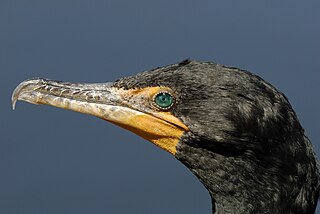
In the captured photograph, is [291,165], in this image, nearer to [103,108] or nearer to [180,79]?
[180,79]

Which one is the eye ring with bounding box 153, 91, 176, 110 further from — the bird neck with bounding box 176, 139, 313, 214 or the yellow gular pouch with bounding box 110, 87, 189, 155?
the bird neck with bounding box 176, 139, 313, 214

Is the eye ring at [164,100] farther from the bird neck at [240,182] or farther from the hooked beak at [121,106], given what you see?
the bird neck at [240,182]

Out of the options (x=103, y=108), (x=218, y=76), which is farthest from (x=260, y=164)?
(x=103, y=108)

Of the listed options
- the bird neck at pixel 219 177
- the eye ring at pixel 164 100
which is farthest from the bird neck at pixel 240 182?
the eye ring at pixel 164 100

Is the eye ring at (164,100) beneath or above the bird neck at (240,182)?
above

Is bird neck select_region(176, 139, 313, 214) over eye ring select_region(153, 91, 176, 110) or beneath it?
beneath

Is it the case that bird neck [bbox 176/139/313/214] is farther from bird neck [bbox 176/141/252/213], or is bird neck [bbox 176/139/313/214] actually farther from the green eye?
the green eye

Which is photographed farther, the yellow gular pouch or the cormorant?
the yellow gular pouch

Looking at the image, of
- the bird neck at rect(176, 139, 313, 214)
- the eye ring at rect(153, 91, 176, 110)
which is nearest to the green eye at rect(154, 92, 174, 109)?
the eye ring at rect(153, 91, 176, 110)

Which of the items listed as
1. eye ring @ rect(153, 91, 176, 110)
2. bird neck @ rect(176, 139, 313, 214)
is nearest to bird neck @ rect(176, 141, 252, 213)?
bird neck @ rect(176, 139, 313, 214)
